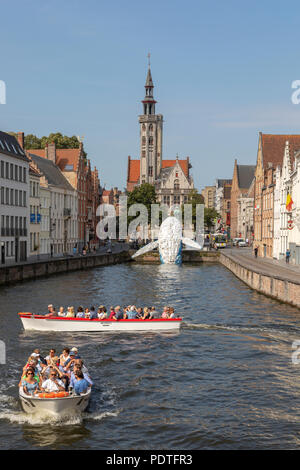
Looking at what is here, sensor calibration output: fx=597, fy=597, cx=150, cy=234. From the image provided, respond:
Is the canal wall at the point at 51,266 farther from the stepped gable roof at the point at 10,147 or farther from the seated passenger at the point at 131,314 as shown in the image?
the seated passenger at the point at 131,314

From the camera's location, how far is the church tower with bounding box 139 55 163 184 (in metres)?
175

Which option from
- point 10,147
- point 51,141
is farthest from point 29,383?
point 51,141

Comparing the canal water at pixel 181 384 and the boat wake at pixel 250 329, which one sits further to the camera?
the boat wake at pixel 250 329

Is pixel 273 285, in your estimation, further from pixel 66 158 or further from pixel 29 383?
pixel 66 158

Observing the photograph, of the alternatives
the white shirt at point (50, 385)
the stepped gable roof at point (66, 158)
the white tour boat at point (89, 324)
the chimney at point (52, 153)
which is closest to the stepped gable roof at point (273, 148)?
the stepped gable roof at point (66, 158)

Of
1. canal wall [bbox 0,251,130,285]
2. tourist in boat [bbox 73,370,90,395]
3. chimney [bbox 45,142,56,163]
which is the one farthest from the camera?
chimney [bbox 45,142,56,163]

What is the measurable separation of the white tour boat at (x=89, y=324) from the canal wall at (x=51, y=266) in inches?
878

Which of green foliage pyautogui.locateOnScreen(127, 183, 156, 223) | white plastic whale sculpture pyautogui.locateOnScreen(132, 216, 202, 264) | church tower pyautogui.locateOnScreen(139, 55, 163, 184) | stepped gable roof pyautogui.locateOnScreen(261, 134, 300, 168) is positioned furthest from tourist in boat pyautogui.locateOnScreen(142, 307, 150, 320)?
church tower pyautogui.locateOnScreen(139, 55, 163, 184)

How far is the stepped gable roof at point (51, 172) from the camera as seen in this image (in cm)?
9288

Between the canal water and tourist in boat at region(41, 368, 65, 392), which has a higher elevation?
tourist in boat at region(41, 368, 65, 392)

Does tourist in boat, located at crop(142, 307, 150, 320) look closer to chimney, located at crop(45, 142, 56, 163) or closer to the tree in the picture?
chimney, located at crop(45, 142, 56, 163)

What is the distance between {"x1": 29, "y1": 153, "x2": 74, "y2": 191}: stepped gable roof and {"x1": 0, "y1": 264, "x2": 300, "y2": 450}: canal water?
167ft

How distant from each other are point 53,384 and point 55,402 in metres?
0.79
